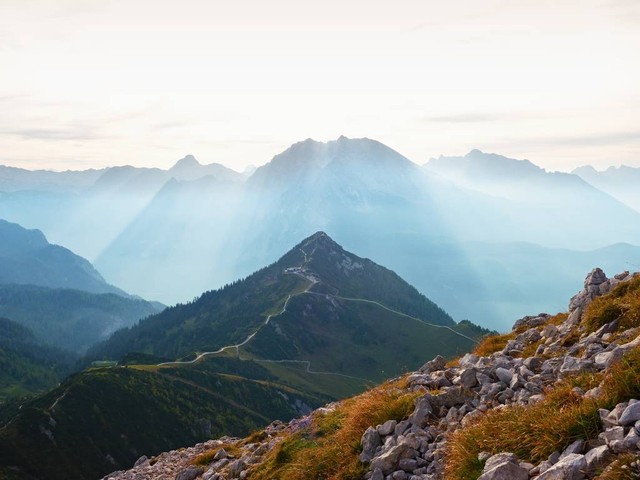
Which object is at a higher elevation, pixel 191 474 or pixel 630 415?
pixel 630 415

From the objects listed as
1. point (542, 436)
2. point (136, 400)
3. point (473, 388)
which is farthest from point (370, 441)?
point (136, 400)

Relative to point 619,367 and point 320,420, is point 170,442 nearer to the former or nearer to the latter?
point 320,420

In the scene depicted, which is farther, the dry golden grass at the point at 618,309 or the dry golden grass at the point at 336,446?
the dry golden grass at the point at 618,309

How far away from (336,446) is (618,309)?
11064mm

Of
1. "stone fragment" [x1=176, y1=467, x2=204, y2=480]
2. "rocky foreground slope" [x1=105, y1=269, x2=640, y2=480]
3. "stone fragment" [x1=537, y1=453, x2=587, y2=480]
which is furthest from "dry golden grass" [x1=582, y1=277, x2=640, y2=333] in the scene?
"stone fragment" [x1=176, y1=467, x2=204, y2=480]

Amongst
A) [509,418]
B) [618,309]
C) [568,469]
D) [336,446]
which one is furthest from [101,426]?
[568,469]

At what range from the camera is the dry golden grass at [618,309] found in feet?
59.3

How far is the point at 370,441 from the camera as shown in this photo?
16453 millimetres

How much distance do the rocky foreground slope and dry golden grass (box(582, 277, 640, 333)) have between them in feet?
0.17

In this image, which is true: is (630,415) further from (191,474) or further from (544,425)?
(191,474)

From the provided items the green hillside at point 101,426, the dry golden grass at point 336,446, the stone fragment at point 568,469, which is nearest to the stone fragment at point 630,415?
the stone fragment at point 568,469

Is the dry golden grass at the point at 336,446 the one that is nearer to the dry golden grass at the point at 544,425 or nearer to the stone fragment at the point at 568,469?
the dry golden grass at the point at 544,425

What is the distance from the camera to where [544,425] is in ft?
38.9

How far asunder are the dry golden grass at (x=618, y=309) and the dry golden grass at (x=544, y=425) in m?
5.37
